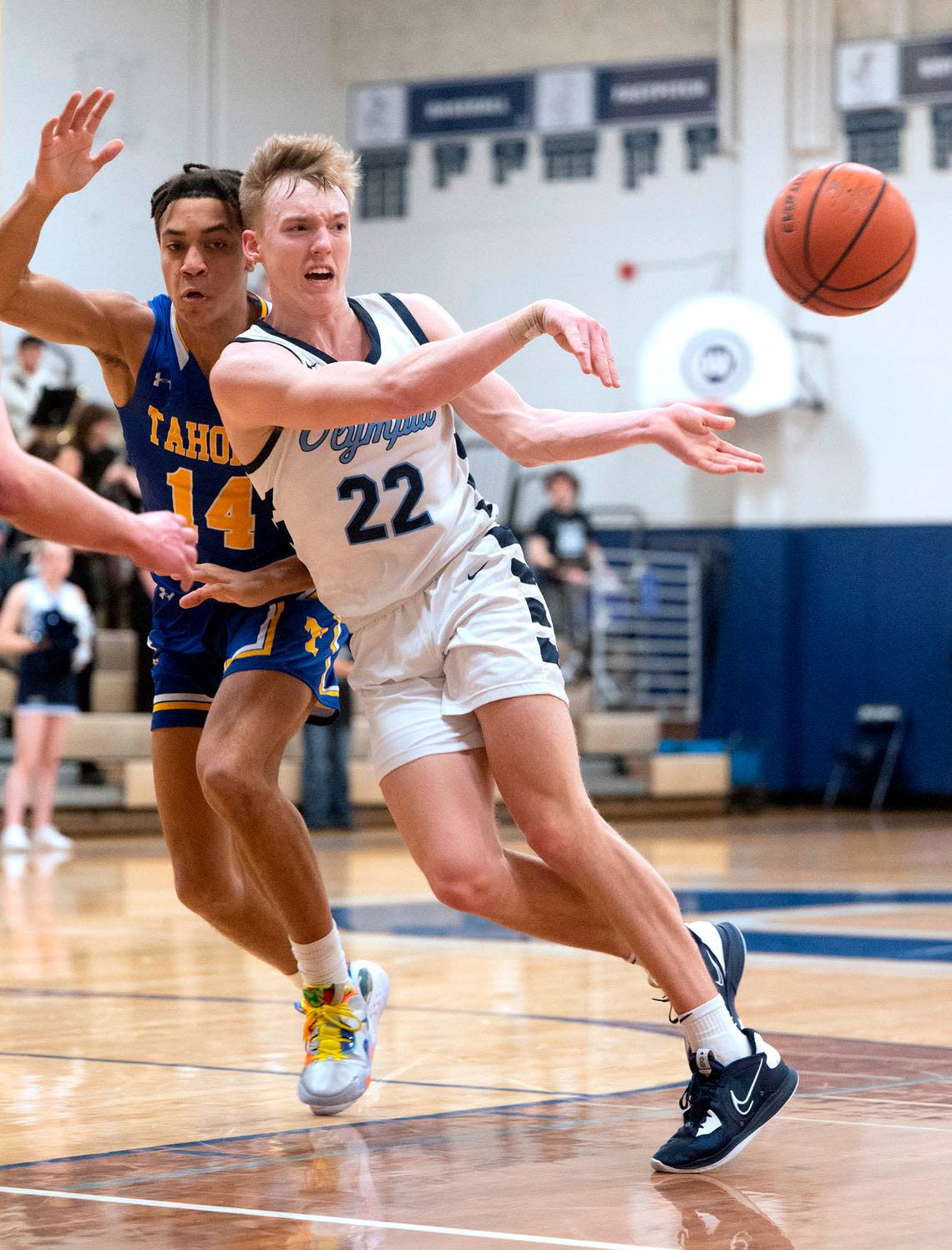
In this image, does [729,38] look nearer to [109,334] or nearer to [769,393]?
[769,393]

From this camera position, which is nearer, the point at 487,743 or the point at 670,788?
the point at 487,743

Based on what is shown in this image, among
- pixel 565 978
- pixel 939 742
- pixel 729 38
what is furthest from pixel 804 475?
pixel 565 978

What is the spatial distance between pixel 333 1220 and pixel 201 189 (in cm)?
204

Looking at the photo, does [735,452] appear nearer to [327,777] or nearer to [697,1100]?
[697,1100]

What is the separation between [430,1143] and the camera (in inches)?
139

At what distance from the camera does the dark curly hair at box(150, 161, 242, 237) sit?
12.8 ft

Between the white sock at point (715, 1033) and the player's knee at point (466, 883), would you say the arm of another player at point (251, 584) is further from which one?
the white sock at point (715, 1033)

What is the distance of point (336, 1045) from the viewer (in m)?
3.96

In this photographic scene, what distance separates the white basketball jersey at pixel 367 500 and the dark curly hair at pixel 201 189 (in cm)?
41

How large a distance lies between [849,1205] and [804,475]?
51.6 ft

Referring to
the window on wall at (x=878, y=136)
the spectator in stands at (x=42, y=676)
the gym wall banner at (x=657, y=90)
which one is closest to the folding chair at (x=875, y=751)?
the window on wall at (x=878, y=136)

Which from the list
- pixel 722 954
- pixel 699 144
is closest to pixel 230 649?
pixel 722 954

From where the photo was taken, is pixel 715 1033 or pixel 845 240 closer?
pixel 715 1033

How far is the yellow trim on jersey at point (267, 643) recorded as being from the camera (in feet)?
13.1
